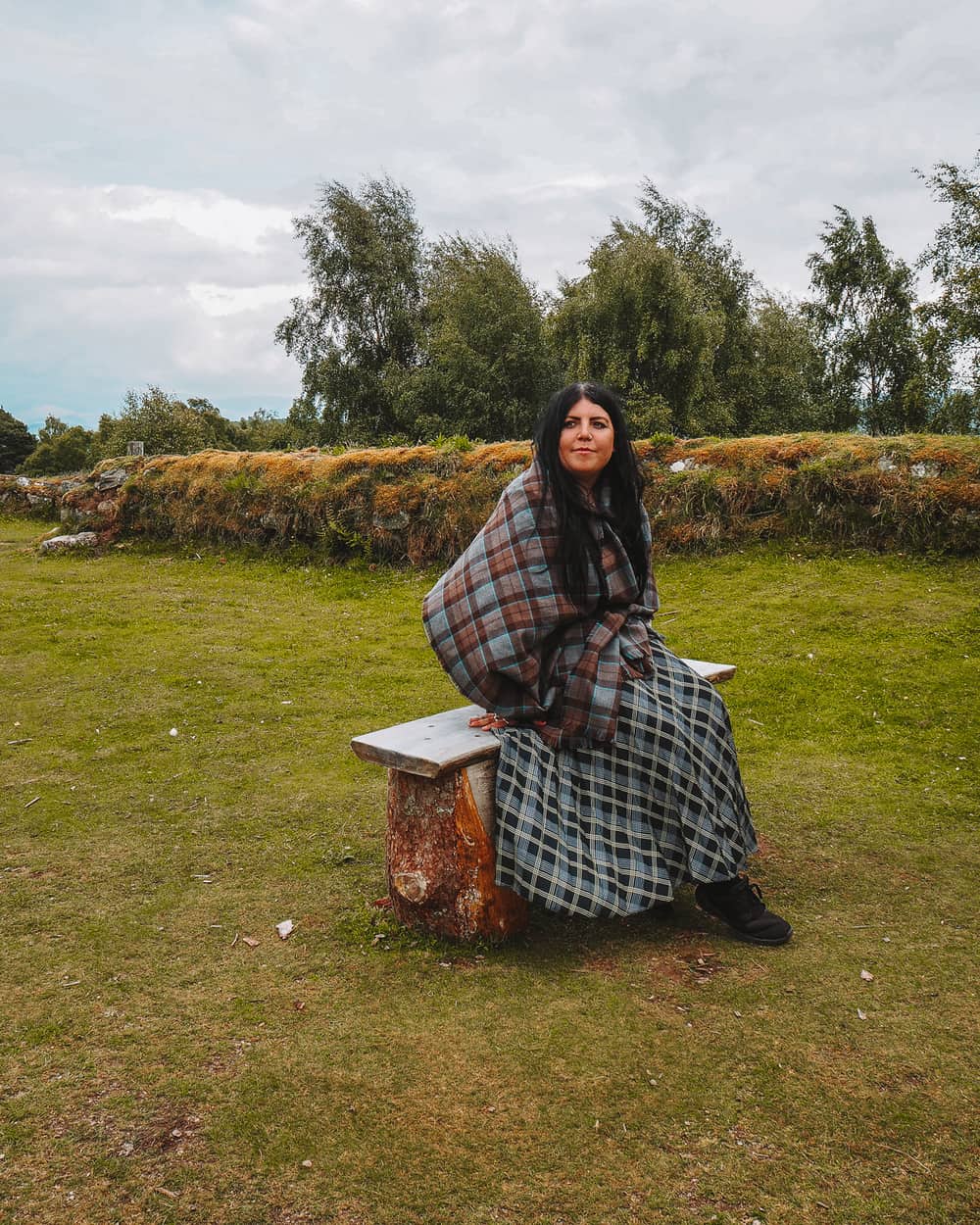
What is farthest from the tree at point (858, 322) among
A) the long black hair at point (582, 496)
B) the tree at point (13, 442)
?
the tree at point (13, 442)

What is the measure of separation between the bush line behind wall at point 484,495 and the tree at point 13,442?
125 ft

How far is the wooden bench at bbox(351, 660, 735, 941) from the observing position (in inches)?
115

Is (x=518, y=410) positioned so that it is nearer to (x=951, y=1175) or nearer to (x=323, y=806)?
(x=323, y=806)

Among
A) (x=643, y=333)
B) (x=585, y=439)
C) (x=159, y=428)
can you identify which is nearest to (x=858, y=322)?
(x=643, y=333)

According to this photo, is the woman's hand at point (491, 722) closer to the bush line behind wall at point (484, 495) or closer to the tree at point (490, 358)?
the bush line behind wall at point (484, 495)

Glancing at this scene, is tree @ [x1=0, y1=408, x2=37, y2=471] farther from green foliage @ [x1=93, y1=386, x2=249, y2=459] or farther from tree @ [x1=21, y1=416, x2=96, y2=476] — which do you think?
green foliage @ [x1=93, y1=386, x2=249, y2=459]

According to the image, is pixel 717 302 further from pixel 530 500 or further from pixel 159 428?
pixel 530 500

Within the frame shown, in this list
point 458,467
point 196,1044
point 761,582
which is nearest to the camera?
point 196,1044

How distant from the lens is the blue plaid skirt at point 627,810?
2930mm

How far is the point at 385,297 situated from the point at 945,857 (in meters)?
27.8

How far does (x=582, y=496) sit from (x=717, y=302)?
25.2 meters

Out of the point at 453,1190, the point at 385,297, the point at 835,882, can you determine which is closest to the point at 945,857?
the point at 835,882

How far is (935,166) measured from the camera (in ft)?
44.0

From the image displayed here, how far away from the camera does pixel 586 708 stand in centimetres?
305
